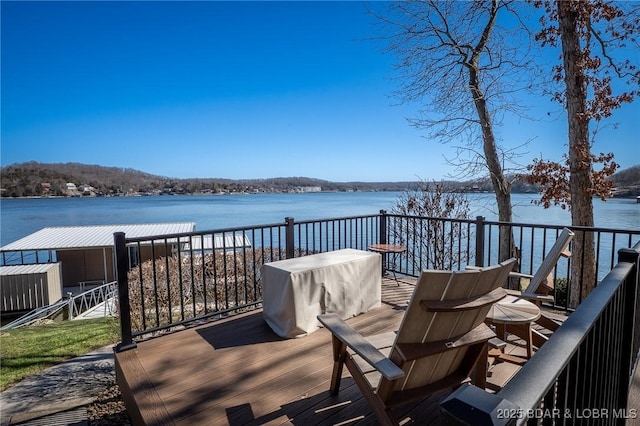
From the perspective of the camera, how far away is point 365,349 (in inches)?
76.2

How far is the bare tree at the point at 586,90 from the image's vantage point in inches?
259

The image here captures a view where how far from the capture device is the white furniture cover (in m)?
3.38

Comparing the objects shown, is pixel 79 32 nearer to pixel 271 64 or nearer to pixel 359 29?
pixel 271 64

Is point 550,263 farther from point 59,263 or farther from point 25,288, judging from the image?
point 59,263

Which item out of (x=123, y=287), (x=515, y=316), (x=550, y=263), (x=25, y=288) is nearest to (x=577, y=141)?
(x=550, y=263)

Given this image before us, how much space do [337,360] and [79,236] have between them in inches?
747

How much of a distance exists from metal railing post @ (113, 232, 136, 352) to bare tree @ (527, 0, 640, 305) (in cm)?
728

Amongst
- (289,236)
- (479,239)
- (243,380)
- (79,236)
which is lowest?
(79,236)

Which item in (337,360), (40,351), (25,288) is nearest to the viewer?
(337,360)

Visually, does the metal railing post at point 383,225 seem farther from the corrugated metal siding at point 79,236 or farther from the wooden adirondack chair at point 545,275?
the corrugated metal siding at point 79,236

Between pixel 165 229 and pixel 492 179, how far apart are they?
14.9m

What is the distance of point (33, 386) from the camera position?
3598 mm

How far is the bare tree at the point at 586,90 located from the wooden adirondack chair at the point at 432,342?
5.74m

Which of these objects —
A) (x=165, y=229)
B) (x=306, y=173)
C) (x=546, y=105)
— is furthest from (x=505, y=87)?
(x=306, y=173)
